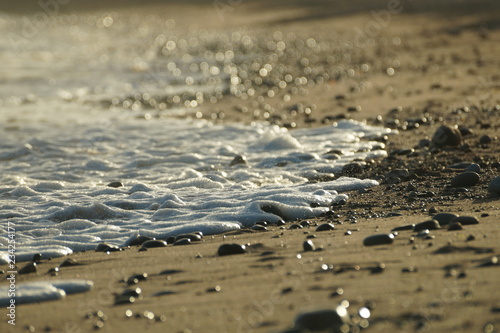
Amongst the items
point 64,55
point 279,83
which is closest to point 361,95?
point 279,83

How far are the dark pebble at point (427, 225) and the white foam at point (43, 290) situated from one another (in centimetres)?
194

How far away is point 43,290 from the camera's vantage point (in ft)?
12.8

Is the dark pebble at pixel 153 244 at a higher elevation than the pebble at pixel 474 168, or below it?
below

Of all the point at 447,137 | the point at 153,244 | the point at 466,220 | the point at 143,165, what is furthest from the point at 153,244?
the point at 447,137

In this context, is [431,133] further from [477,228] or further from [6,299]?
[6,299]

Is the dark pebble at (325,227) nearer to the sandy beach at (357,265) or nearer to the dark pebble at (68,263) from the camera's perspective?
the sandy beach at (357,265)

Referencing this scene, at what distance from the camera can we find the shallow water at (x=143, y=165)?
18.0ft

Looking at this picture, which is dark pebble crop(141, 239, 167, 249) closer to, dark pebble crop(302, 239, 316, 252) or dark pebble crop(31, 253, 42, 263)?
dark pebble crop(31, 253, 42, 263)

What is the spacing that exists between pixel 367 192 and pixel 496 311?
299 centimetres

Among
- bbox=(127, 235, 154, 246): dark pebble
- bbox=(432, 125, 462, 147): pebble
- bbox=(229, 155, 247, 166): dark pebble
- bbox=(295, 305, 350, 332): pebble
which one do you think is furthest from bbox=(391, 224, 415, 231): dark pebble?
bbox=(229, 155, 247, 166): dark pebble

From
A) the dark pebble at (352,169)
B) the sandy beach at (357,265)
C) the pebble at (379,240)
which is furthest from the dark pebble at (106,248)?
the dark pebble at (352,169)

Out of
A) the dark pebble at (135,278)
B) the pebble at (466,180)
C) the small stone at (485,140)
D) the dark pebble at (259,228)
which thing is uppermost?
the small stone at (485,140)

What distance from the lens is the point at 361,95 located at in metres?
11.3

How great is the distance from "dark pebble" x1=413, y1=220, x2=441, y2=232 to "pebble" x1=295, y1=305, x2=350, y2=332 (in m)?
1.51
